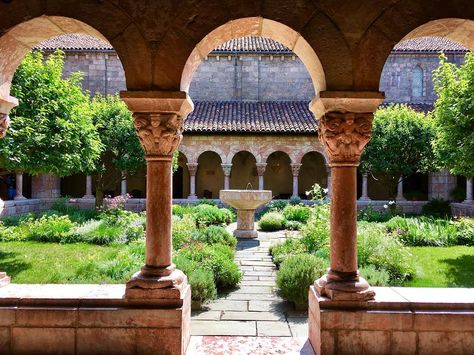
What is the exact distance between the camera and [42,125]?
7.70 metres

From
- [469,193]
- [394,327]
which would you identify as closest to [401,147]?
[469,193]

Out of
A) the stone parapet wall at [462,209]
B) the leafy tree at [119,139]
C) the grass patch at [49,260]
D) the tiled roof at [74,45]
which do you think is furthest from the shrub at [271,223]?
the tiled roof at [74,45]

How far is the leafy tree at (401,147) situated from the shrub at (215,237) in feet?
27.8

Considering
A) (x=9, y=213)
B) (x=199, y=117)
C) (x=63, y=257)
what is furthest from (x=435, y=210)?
(x=9, y=213)

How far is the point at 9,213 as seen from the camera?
1429 cm

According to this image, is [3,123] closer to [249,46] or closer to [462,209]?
[462,209]

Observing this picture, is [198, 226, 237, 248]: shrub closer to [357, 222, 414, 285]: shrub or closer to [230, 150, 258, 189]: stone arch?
[357, 222, 414, 285]: shrub

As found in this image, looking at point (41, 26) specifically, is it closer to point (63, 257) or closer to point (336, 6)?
point (336, 6)

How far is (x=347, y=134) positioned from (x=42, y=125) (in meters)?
6.53

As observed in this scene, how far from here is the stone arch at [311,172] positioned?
20.9 metres

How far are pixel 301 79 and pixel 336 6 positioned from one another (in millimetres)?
17925

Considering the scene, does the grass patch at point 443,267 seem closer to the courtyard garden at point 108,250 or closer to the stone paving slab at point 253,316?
the stone paving slab at point 253,316

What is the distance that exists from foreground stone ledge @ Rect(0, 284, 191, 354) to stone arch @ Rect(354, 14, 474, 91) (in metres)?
2.61

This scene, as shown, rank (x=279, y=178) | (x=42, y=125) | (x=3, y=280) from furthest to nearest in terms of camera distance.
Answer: (x=279, y=178), (x=42, y=125), (x=3, y=280)
